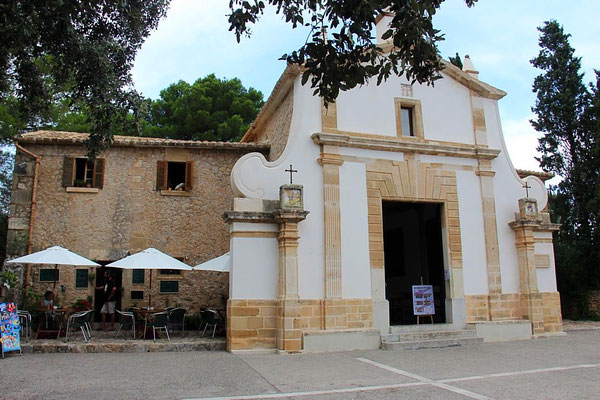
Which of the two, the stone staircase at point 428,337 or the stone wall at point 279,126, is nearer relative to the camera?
the stone staircase at point 428,337

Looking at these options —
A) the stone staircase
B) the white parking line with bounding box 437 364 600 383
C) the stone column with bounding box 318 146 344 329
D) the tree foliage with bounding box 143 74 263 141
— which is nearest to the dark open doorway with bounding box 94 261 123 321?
the stone column with bounding box 318 146 344 329

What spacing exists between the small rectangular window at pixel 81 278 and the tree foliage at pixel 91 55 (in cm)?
619

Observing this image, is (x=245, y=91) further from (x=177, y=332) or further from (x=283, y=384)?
(x=283, y=384)

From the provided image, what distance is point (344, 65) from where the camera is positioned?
20.7 feet

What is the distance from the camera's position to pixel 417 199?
41.2ft

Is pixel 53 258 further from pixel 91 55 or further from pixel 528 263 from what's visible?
pixel 528 263

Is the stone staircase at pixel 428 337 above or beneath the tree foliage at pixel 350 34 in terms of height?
beneath

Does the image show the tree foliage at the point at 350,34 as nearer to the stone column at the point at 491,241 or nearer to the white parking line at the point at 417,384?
the white parking line at the point at 417,384

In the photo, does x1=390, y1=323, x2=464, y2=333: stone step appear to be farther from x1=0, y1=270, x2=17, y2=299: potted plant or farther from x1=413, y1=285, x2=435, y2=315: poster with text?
x1=0, y1=270, x2=17, y2=299: potted plant

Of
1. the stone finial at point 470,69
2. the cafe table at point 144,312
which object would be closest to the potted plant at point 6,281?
the cafe table at point 144,312

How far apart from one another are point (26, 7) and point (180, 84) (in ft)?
69.6

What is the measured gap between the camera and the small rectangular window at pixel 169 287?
1405 centimetres

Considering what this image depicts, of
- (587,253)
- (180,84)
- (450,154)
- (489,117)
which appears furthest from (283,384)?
(180,84)

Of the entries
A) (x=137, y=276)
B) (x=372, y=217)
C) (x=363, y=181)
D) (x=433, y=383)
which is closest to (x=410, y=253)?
(x=372, y=217)
